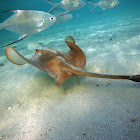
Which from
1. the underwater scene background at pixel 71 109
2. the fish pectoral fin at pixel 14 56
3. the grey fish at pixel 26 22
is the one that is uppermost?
the grey fish at pixel 26 22

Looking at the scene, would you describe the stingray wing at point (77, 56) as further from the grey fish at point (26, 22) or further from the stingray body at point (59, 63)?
the grey fish at point (26, 22)

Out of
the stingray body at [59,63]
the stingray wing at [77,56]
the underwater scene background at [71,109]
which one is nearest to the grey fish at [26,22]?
the stingray body at [59,63]

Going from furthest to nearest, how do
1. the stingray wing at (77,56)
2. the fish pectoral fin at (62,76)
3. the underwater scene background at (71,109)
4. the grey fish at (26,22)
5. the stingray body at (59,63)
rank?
1. the grey fish at (26,22)
2. the stingray wing at (77,56)
3. the fish pectoral fin at (62,76)
4. the stingray body at (59,63)
5. the underwater scene background at (71,109)

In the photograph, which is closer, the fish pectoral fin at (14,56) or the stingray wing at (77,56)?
the fish pectoral fin at (14,56)

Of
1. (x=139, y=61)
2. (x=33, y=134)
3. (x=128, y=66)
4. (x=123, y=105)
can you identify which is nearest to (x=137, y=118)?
(x=123, y=105)

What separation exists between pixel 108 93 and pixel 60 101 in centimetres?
103

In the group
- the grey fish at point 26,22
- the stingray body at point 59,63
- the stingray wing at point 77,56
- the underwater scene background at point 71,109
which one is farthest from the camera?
the grey fish at point 26,22

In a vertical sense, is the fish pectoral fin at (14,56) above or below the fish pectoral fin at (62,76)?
above

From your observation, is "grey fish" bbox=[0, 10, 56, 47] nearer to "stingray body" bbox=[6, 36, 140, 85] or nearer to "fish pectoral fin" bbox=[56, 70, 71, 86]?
"stingray body" bbox=[6, 36, 140, 85]

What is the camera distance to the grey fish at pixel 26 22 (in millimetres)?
2549

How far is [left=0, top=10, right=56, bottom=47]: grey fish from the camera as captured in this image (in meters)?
2.55

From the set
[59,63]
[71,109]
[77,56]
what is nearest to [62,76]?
[59,63]

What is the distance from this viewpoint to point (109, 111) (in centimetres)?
165

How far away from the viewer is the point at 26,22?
2697 millimetres
